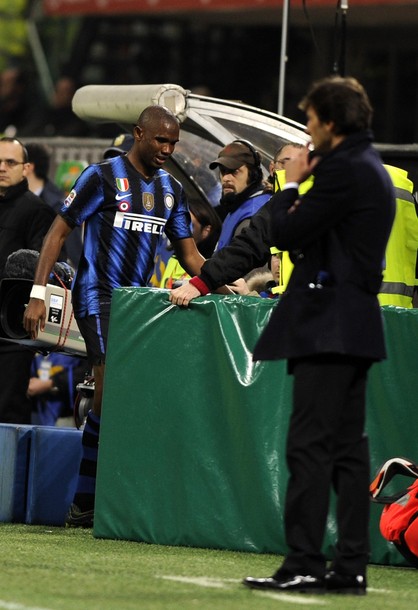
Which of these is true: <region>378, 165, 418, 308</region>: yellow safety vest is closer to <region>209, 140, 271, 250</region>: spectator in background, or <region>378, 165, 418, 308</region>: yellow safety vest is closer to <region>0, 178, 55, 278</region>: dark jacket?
<region>209, 140, 271, 250</region>: spectator in background

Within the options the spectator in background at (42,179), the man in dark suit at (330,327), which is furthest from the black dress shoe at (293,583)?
the spectator in background at (42,179)

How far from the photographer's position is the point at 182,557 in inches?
299

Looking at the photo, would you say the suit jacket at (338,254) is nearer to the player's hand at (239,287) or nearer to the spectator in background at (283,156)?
the player's hand at (239,287)

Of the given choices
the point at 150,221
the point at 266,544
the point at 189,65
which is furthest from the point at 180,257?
the point at 189,65

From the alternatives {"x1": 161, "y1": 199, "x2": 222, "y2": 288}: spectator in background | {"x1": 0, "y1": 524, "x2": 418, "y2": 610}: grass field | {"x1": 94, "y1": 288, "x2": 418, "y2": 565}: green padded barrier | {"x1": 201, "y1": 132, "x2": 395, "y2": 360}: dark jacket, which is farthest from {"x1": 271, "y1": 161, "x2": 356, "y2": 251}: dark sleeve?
{"x1": 161, "y1": 199, "x2": 222, "y2": 288}: spectator in background

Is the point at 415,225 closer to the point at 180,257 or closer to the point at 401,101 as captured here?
the point at 180,257

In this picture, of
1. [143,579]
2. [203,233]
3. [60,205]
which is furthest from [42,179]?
[143,579]

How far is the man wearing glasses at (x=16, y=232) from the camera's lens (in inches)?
431

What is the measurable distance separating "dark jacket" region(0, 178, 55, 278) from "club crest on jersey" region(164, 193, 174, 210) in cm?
222

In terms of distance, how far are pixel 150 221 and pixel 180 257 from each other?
0.37m

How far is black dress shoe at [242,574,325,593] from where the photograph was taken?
20.5 feet

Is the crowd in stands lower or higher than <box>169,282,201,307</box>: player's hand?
higher

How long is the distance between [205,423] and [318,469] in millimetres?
1883

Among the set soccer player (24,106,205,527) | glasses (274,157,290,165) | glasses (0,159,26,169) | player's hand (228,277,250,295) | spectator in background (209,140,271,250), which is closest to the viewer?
soccer player (24,106,205,527)
